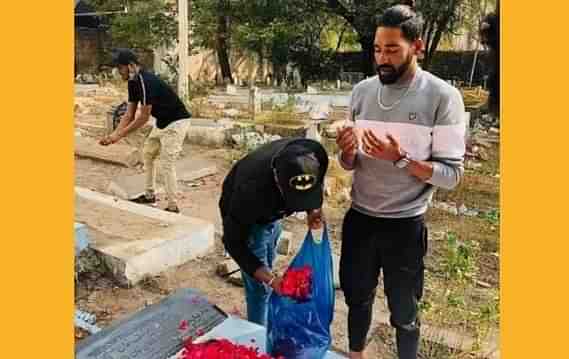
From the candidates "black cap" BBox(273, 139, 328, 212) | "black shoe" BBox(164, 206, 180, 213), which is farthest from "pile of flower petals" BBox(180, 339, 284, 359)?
"black shoe" BBox(164, 206, 180, 213)

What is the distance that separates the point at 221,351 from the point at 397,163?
3.01 feet

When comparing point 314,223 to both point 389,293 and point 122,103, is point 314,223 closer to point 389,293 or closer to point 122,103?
point 389,293

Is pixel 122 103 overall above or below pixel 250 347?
above

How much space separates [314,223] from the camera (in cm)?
194

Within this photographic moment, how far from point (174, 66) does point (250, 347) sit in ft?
4.66

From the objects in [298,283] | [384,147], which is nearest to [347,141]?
[384,147]

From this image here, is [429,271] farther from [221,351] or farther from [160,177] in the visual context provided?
[160,177]

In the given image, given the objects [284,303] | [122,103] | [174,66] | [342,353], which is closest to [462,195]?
[342,353]

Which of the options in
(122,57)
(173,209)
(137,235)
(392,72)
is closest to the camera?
(392,72)

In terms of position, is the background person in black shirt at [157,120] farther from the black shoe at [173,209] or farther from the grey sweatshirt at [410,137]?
the grey sweatshirt at [410,137]

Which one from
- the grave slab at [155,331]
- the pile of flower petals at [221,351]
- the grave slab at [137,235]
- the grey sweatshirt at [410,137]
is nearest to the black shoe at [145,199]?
the grave slab at [137,235]

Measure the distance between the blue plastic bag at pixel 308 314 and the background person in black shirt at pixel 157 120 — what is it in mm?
1214

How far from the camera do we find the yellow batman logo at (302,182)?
161 cm

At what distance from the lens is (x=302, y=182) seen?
63.7 inches
